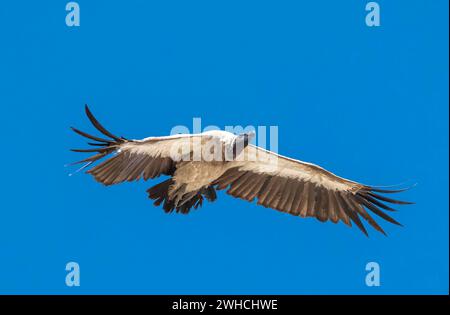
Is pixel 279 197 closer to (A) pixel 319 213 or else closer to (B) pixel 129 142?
(A) pixel 319 213

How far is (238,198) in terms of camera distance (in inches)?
437

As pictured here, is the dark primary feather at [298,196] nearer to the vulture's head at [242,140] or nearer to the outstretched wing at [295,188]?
the outstretched wing at [295,188]

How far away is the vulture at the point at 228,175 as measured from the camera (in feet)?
34.7

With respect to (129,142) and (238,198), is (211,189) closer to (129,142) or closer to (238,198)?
(238,198)

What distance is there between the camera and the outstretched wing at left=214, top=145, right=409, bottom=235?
10922 mm

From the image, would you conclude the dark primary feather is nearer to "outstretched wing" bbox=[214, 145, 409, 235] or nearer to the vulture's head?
"outstretched wing" bbox=[214, 145, 409, 235]

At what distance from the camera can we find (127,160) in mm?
10820

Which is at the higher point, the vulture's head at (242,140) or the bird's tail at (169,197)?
the vulture's head at (242,140)
